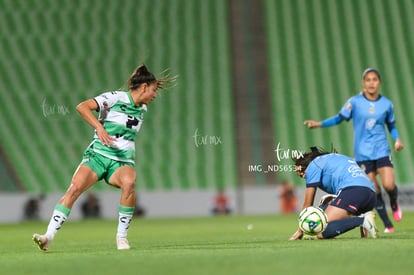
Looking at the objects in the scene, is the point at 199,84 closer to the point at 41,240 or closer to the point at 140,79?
the point at 140,79

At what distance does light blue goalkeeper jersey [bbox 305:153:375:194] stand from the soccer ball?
34cm

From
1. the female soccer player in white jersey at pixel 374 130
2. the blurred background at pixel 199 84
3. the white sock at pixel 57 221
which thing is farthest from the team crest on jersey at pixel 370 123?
the blurred background at pixel 199 84

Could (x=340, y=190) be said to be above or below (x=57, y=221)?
below

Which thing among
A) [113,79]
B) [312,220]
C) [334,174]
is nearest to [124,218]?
[312,220]

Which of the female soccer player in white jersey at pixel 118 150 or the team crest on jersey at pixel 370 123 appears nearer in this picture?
the female soccer player in white jersey at pixel 118 150

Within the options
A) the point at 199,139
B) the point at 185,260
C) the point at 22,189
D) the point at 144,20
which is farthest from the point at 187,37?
the point at 185,260

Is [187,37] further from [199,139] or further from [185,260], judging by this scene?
[185,260]

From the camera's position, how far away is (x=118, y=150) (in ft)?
28.1

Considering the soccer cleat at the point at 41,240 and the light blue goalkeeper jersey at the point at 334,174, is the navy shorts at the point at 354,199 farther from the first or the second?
the soccer cleat at the point at 41,240

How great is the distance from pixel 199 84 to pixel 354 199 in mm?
17468

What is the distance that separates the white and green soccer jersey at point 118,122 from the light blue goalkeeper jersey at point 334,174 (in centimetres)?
186

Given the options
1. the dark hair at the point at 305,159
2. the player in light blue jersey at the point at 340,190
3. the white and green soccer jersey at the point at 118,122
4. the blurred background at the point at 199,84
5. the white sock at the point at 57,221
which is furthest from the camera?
the blurred background at the point at 199,84

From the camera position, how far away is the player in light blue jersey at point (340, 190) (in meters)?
8.95

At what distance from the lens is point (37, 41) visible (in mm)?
26578
